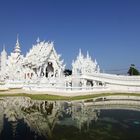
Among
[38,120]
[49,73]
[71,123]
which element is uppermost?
[49,73]

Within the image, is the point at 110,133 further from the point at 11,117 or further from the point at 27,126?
the point at 11,117

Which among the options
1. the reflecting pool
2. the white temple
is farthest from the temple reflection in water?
the white temple

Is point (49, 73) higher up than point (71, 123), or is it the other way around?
point (49, 73)

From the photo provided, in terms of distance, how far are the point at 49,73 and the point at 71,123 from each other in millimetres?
38981

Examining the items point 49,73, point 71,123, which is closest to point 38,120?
point 71,123

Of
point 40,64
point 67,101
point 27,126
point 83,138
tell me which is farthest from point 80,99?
point 40,64

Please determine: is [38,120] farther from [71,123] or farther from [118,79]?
[118,79]

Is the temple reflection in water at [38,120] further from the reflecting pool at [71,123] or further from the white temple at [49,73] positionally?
the white temple at [49,73]

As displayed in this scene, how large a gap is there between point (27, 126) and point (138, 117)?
28.1ft

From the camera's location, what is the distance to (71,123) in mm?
18250

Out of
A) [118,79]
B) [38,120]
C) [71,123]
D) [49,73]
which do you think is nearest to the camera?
[71,123]

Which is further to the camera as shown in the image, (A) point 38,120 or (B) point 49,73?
(B) point 49,73

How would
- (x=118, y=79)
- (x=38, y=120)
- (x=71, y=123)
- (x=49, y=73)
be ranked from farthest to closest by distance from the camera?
1. (x=49, y=73)
2. (x=118, y=79)
3. (x=38, y=120)
4. (x=71, y=123)

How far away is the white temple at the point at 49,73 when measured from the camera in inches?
1626
